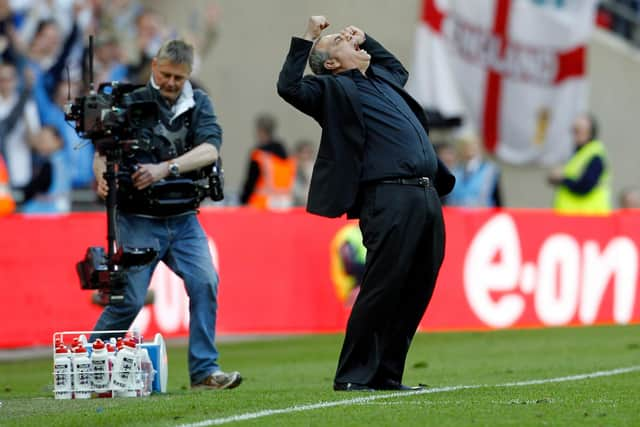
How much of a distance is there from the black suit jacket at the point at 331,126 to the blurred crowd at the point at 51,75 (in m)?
6.85

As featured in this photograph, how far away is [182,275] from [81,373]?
113cm

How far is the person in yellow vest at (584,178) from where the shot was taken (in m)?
17.2

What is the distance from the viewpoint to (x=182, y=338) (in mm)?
15883

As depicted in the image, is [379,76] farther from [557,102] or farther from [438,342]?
[557,102]

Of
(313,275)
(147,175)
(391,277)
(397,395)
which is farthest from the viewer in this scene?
(313,275)

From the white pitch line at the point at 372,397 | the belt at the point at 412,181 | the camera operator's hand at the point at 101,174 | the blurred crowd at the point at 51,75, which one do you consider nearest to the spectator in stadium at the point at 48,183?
the blurred crowd at the point at 51,75

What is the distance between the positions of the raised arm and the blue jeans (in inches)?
54.8

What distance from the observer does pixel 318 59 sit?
966 centimetres

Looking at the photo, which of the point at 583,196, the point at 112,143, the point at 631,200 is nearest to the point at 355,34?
the point at 112,143

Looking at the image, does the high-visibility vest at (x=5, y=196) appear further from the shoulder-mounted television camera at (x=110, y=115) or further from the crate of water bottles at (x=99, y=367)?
the crate of water bottles at (x=99, y=367)

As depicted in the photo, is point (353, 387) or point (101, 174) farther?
point (101, 174)

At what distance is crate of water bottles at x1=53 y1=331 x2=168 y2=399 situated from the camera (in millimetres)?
9312

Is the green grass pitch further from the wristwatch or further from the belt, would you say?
the wristwatch

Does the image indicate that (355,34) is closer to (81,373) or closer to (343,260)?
(81,373)
